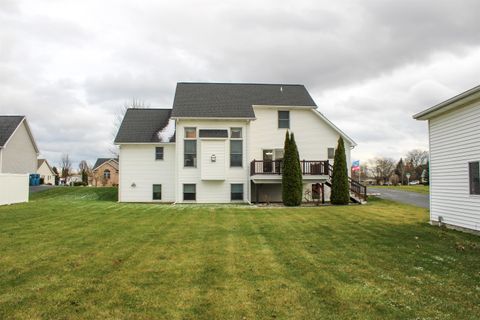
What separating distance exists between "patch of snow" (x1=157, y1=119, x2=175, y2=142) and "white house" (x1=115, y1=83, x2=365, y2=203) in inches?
2.6

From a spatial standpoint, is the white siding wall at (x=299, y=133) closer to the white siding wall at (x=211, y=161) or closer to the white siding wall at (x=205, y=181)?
the white siding wall at (x=205, y=181)

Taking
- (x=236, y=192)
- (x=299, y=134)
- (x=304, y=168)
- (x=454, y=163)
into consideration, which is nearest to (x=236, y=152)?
(x=236, y=192)

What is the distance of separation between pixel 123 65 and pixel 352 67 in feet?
44.9

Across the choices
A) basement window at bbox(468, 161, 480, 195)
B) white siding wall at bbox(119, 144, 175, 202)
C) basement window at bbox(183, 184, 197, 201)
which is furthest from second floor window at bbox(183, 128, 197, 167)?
basement window at bbox(468, 161, 480, 195)

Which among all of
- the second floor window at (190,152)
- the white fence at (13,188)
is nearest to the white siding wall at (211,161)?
the second floor window at (190,152)

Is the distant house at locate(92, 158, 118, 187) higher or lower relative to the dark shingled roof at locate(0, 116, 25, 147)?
lower

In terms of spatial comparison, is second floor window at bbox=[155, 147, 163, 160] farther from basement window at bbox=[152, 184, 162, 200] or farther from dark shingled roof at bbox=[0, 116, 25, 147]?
dark shingled roof at bbox=[0, 116, 25, 147]

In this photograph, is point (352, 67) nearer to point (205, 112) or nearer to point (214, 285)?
point (205, 112)

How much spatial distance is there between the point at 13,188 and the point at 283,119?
638 inches

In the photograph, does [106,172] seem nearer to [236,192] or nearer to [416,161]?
[236,192]

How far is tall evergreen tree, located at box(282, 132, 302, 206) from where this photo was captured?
19.8 meters

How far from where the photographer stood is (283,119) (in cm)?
2445

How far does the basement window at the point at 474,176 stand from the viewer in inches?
413

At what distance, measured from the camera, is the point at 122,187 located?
24234 mm
